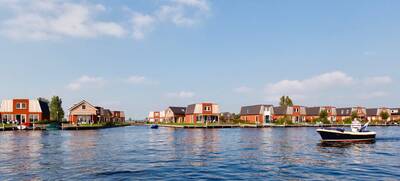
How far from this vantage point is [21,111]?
8906 cm

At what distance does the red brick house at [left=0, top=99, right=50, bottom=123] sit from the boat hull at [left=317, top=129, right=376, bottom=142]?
7373 centimetres

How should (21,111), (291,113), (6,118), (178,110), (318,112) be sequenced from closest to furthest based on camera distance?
(6,118) < (21,111) < (291,113) < (318,112) < (178,110)

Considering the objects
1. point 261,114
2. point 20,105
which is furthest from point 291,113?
point 20,105

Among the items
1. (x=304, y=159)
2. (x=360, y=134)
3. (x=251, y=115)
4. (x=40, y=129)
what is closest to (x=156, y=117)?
(x=251, y=115)

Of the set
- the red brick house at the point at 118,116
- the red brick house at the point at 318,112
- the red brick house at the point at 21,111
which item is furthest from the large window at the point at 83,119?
the red brick house at the point at 318,112

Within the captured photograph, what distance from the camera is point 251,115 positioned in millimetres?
126188

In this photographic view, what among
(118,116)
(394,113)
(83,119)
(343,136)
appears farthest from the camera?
(118,116)

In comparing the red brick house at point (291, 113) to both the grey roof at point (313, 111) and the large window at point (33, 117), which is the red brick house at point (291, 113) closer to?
the grey roof at point (313, 111)

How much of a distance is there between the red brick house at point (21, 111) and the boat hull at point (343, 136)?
7373 cm

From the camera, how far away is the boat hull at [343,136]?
43625mm

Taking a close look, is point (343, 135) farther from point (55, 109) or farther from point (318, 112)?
point (55, 109)

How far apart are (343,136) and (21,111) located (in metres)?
78.1

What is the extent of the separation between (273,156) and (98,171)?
14564 mm

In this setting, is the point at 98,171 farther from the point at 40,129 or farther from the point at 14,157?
the point at 40,129
